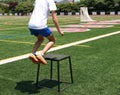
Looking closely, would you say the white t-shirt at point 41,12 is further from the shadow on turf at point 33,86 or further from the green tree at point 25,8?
the green tree at point 25,8

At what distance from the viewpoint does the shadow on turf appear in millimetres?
6012

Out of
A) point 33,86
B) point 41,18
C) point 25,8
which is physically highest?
point 41,18

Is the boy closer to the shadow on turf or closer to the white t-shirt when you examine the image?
the white t-shirt

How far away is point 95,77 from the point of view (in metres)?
6.96

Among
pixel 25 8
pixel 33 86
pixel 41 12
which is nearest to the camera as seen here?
pixel 41 12

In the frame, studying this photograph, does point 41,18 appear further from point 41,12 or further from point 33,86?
point 33,86

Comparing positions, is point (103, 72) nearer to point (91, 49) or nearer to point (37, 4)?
point (37, 4)

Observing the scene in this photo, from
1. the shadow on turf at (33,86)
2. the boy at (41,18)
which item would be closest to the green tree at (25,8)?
the shadow on turf at (33,86)

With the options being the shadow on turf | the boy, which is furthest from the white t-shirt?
the shadow on turf

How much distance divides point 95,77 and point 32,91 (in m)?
1.77

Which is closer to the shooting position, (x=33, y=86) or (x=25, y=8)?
(x=33, y=86)

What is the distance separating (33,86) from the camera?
247 inches

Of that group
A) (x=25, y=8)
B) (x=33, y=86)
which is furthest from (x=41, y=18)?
(x=25, y=8)

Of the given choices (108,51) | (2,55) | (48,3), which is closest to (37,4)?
(48,3)
